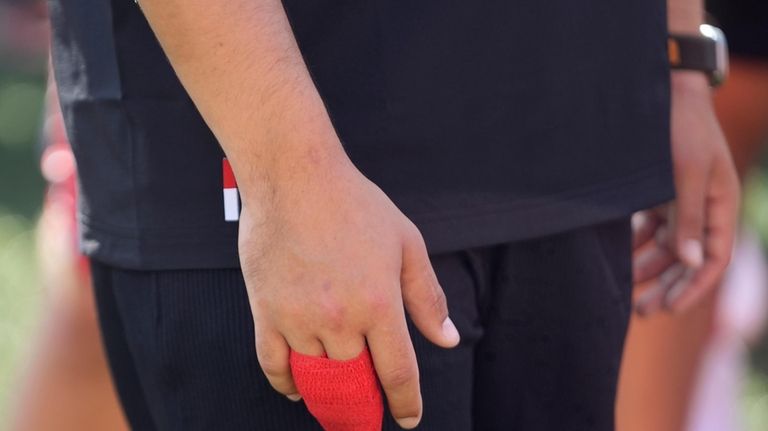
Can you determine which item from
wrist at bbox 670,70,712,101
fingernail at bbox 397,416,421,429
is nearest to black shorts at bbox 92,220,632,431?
fingernail at bbox 397,416,421,429

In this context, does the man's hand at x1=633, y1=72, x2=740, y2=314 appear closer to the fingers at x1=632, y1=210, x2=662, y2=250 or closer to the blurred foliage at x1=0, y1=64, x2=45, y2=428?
the fingers at x1=632, y1=210, x2=662, y2=250

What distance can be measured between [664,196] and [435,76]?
335mm

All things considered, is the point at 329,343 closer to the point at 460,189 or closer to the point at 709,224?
the point at 460,189

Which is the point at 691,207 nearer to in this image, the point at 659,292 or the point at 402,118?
the point at 659,292

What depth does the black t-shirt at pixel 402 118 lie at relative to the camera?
1.11 meters

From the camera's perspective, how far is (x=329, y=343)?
1005 millimetres

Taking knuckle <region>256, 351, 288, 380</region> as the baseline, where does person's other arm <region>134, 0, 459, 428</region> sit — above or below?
above

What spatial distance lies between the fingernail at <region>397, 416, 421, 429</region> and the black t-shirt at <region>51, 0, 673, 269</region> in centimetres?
17

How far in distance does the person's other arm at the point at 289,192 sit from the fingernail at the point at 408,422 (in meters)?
0.09

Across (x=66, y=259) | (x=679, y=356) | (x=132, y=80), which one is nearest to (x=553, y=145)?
(x=132, y=80)

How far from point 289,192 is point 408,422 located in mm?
246

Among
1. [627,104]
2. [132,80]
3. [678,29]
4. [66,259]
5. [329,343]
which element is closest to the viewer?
[329,343]

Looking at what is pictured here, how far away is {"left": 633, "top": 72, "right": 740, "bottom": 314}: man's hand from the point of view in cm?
146

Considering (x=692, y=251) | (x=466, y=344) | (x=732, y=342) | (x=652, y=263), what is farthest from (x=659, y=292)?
(x=732, y=342)
